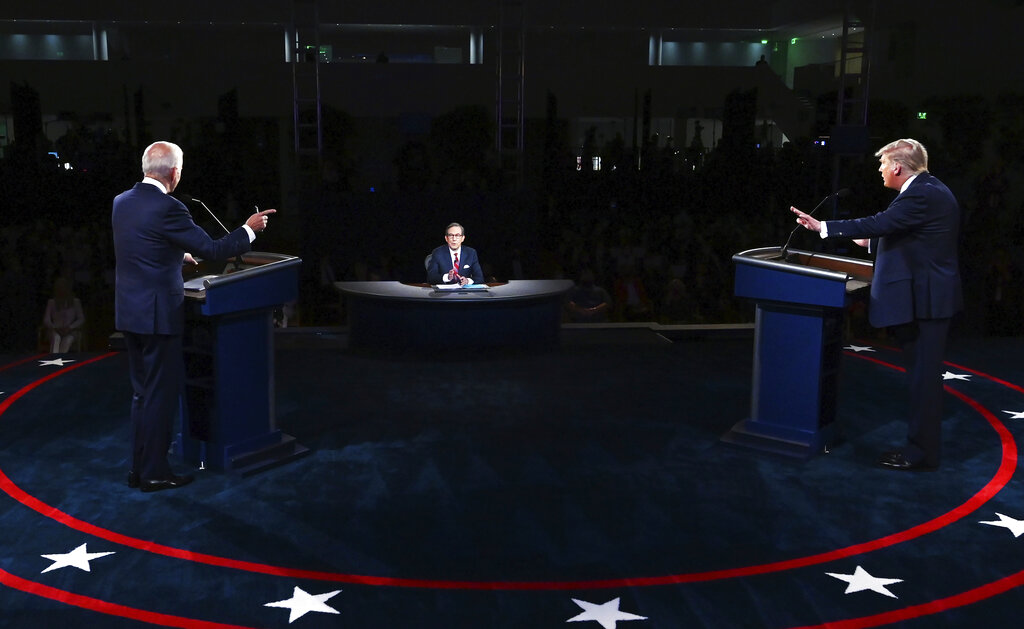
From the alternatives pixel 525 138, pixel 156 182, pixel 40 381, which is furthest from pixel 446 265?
pixel 525 138

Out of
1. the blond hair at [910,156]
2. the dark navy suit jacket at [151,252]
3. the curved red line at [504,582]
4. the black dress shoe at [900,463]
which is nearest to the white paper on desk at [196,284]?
the dark navy suit jacket at [151,252]

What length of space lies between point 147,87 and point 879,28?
1194cm

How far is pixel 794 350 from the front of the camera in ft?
14.0

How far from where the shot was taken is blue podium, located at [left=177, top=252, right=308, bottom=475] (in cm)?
388

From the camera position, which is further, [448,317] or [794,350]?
[448,317]

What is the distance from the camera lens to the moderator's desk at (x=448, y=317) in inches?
254

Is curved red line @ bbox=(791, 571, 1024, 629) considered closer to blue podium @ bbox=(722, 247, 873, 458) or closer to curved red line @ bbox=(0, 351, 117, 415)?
blue podium @ bbox=(722, 247, 873, 458)

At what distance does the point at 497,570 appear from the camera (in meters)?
3.08

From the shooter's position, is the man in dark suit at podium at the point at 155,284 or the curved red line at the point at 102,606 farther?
the man in dark suit at podium at the point at 155,284

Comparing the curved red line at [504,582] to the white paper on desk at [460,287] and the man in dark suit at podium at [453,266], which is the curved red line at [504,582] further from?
the man in dark suit at podium at [453,266]

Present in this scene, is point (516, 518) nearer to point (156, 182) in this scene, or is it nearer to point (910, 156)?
point (156, 182)

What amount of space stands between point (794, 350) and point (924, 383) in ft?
1.92

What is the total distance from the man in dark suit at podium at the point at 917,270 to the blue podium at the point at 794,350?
0.20m

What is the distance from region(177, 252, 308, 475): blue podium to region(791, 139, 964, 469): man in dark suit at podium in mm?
2459
